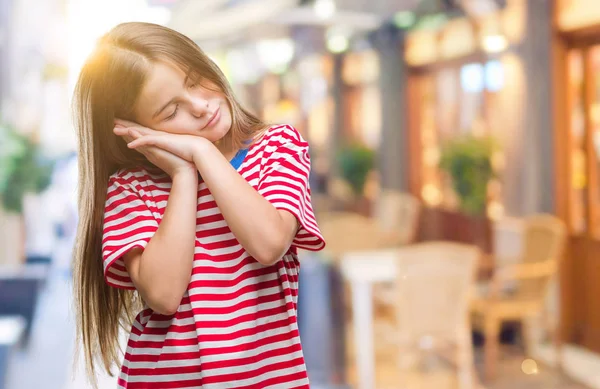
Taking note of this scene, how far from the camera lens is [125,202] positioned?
2.92 ft

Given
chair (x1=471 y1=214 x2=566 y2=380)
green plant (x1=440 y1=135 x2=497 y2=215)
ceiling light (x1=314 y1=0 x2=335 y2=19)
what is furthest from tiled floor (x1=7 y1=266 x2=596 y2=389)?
ceiling light (x1=314 y1=0 x2=335 y2=19)

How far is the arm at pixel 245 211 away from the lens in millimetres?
825

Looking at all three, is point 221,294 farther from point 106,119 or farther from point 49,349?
point 49,349

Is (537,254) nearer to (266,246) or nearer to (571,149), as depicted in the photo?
(571,149)

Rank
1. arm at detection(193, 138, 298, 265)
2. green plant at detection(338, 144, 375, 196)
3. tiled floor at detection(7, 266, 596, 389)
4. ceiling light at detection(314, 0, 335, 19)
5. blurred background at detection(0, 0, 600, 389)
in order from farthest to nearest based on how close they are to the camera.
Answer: green plant at detection(338, 144, 375, 196)
ceiling light at detection(314, 0, 335, 19)
blurred background at detection(0, 0, 600, 389)
tiled floor at detection(7, 266, 596, 389)
arm at detection(193, 138, 298, 265)

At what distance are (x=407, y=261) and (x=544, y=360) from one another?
1.50 m

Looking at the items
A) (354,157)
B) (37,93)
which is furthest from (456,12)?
(37,93)

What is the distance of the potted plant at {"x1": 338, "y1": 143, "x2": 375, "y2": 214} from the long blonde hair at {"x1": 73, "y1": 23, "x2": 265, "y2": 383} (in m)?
7.01

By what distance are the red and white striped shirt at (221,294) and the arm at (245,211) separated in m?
0.04

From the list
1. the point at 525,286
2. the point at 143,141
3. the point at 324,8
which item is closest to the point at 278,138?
the point at 143,141

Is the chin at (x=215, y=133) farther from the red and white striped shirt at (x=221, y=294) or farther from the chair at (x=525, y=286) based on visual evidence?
the chair at (x=525, y=286)

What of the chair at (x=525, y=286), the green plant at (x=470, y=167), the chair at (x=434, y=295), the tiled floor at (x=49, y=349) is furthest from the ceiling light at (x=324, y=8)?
the tiled floor at (x=49, y=349)

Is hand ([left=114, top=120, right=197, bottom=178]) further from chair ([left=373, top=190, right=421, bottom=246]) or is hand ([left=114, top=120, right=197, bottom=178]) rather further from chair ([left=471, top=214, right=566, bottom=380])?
chair ([left=373, top=190, right=421, bottom=246])

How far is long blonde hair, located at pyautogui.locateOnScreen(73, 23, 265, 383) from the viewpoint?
0.87 metres
